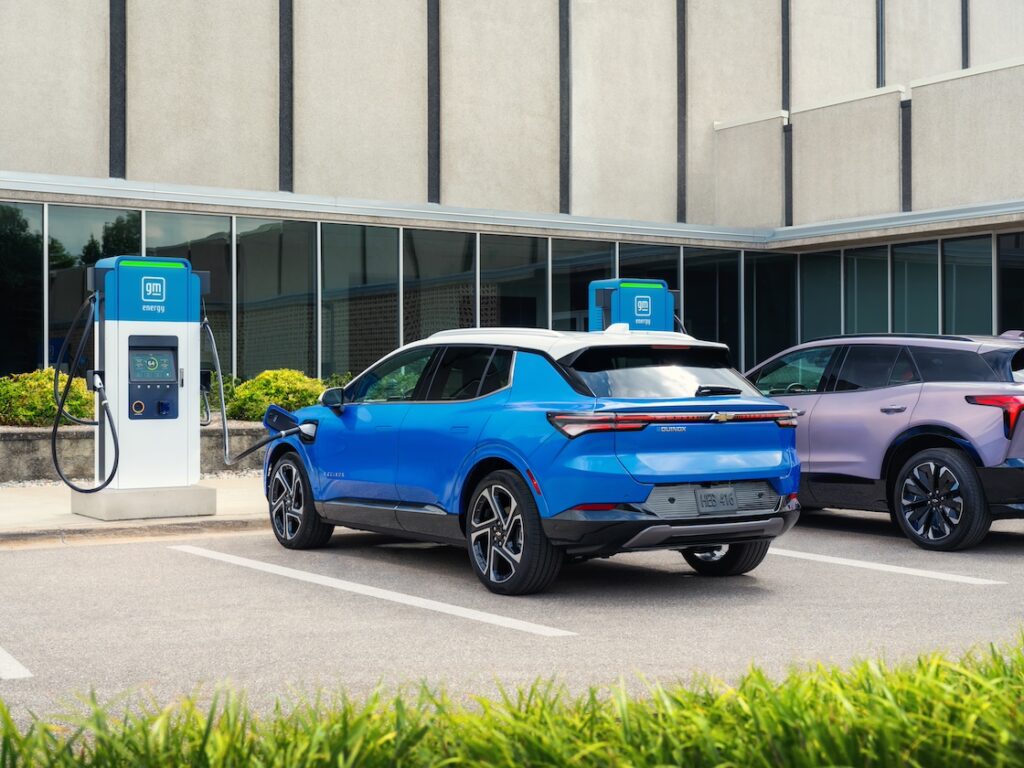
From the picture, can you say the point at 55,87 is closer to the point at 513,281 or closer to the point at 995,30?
the point at 513,281

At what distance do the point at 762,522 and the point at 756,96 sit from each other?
24.3 meters

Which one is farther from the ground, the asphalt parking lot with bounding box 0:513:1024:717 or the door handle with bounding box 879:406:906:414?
the door handle with bounding box 879:406:906:414

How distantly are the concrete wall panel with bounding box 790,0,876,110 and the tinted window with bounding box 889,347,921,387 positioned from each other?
69.8 feet

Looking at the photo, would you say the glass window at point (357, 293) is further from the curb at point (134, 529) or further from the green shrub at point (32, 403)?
the curb at point (134, 529)

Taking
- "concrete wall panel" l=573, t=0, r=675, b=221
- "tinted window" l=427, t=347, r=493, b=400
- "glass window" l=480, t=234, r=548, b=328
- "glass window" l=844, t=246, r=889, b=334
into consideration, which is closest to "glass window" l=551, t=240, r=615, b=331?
"glass window" l=480, t=234, r=548, b=328

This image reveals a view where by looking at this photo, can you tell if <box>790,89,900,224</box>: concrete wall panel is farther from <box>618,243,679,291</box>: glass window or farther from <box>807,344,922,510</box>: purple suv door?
<box>807,344,922,510</box>: purple suv door

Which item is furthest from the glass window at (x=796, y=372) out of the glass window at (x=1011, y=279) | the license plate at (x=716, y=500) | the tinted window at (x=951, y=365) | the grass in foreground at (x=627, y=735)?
the glass window at (x=1011, y=279)

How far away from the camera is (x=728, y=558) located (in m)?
9.20

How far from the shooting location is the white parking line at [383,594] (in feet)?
24.0

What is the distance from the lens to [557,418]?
798cm

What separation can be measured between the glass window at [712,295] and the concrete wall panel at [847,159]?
230 centimetres

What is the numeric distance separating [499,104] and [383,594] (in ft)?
→ 66.2

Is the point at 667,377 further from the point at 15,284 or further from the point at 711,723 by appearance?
the point at 15,284

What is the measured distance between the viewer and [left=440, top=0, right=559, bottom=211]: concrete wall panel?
26.8m
